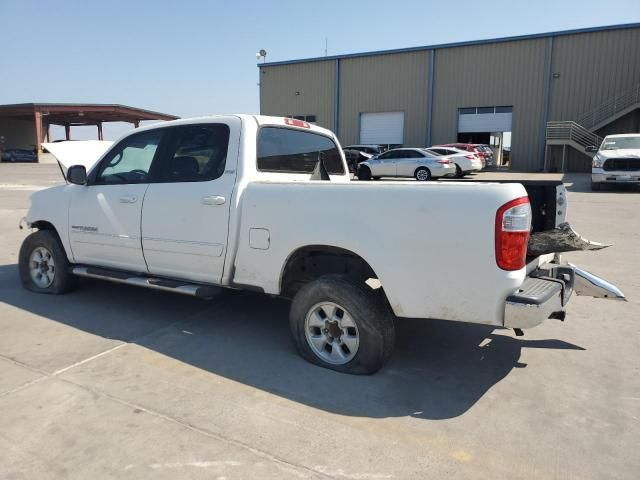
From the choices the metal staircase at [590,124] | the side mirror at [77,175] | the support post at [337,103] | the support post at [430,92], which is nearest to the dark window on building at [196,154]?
the side mirror at [77,175]

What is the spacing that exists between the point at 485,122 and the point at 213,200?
102ft

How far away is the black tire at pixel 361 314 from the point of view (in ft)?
11.6

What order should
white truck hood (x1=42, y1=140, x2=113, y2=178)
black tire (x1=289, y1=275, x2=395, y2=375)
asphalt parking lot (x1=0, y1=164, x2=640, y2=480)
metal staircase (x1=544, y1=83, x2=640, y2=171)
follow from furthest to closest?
metal staircase (x1=544, y1=83, x2=640, y2=171)
white truck hood (x1=42, y1=140, x2=113, y2=178)
black tire (x1=289, y1=275, x2=395, y2=375)
asphalt parking lot (x1=0, y1=164, x2=640, y2=480)

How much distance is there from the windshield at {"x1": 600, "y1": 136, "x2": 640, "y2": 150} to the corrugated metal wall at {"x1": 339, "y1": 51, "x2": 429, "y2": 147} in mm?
16551

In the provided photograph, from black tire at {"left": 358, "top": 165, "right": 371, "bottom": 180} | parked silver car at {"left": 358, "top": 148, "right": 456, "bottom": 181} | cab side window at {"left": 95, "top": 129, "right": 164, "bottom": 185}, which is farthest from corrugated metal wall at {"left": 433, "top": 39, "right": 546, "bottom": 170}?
cab side window at {"left": 95, "top": 129, "right": 164, "bottom": 185}

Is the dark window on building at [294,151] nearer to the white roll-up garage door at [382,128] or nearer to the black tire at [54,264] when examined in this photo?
the black tire at [54,264]

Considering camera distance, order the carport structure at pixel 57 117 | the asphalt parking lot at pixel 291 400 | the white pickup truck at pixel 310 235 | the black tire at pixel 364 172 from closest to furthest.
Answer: the asphalt parking lot at pixel 291 400
the white pickup truck at pixel 310 235
the black tire at pixel 364 172
the carport structure at pixel 57 117

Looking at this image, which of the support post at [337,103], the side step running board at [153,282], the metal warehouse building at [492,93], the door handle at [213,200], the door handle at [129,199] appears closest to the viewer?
the door handle at [213,200]

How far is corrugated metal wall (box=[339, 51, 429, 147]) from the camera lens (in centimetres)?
3341

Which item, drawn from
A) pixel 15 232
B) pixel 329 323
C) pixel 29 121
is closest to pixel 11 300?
pixel 329 323

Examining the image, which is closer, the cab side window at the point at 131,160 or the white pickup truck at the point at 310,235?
the white pickup truck at the point at 310,235

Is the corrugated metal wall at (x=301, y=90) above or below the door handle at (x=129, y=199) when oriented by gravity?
above

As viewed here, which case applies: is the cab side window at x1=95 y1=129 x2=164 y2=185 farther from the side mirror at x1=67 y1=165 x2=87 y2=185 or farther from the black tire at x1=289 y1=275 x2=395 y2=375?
the black tire at x1=289 y1=275 x2=395 y2=375

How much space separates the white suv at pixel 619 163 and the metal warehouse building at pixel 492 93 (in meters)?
11.0
